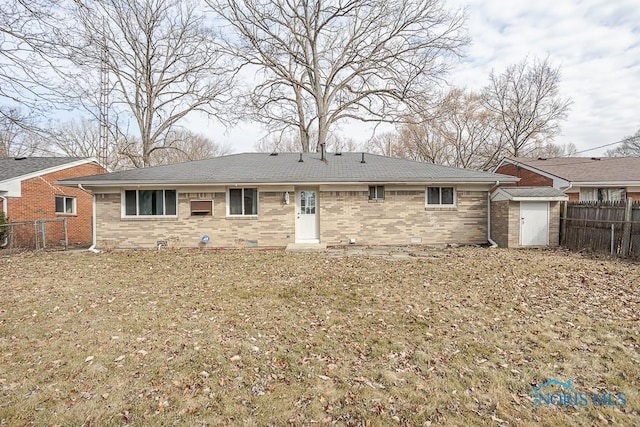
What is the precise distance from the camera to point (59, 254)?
10.6 m

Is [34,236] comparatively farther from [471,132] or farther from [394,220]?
[471,132]

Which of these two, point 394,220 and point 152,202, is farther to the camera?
point 394,220

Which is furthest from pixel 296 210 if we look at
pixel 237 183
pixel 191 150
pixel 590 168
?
pixel 191 150

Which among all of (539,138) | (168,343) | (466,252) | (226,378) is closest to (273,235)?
(466,252)

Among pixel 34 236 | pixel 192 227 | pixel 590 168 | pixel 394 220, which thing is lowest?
pixel 34 236

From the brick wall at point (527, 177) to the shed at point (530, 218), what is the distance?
6962mm

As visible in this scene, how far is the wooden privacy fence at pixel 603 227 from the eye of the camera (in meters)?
8.87

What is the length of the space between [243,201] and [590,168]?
1880 cm

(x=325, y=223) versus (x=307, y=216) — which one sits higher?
(x=307, y=216)

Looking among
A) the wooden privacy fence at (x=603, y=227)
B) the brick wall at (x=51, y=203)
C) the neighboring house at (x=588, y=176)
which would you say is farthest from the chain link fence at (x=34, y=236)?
the neighboring house at (x=588, y=176)

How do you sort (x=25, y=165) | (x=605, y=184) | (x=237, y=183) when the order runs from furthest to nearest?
(x=605, y=184) → (x=25, y=165) → (x=237, y=183)

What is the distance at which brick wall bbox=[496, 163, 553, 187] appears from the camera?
17.0 metres

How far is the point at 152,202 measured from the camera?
1148 centimetres

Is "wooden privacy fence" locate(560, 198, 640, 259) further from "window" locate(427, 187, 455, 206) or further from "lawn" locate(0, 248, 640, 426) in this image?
"window" locate(427, 187, 455, 206)
